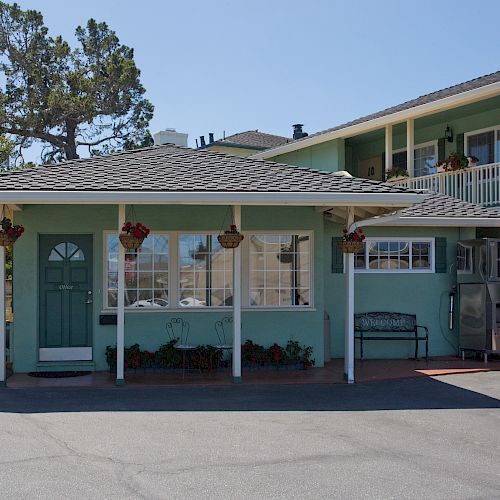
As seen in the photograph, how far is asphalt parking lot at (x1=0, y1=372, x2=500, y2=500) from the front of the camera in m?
5.96

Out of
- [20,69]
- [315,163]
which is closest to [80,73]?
[20,69]

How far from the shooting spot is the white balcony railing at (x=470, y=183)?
52.9ft

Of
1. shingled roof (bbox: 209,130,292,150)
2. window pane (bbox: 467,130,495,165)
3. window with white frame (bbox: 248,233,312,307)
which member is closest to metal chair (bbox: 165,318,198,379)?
window with white frame (bbox: 248,233,312,307)

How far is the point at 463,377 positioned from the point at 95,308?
602 centimetres

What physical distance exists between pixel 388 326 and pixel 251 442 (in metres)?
7.38

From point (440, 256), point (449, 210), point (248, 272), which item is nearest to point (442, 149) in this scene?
point (449, 210)

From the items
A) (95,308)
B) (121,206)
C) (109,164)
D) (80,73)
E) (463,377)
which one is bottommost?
(463,377)

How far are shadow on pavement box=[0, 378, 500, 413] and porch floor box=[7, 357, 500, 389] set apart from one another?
1.28 ft

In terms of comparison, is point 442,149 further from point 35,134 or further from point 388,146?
point 35,134

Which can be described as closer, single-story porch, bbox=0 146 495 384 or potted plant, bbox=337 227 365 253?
potted plant, bbox=337 227 365 253

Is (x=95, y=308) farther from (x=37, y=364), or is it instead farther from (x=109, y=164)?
(x=109, y=164)

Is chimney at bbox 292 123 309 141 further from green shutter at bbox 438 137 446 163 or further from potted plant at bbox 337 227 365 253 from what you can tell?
potted plant at bbox 337 227 365 253

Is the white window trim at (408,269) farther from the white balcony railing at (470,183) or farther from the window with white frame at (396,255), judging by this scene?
the white balcony railing at (470,183)

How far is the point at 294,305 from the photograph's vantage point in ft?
43.1
